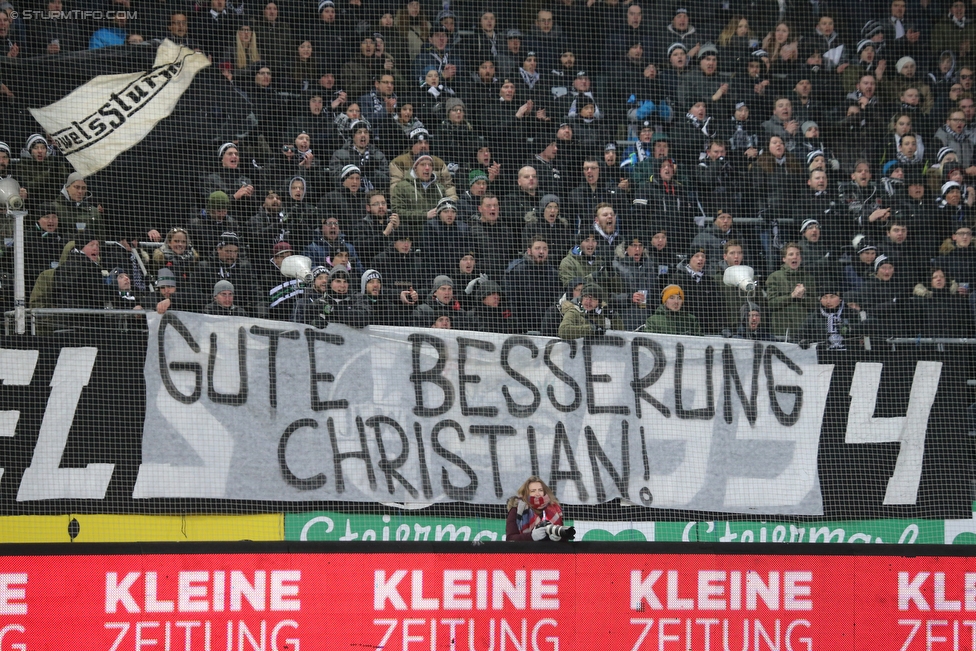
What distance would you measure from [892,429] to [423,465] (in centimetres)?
Answer: 367

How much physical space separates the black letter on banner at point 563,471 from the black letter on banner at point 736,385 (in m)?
1.25

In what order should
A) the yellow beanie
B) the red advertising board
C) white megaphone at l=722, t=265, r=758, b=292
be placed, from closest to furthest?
the red advertising board, the yellow beanie, white megaphone at l=722, t=265, r=758, b=292

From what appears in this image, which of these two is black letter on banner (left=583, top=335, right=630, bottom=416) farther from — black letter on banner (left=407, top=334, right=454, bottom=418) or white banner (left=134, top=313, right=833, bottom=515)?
black letter on banner (left=407, top=334, right=454, bottom=418)

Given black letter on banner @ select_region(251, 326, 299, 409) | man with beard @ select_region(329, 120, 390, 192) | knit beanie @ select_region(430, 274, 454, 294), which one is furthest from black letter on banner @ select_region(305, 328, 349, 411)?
man with beard @ select_region(329, 120, 390, 192)

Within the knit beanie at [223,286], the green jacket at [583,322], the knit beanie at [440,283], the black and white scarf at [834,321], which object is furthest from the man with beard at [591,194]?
the knit beanie at [223,286]

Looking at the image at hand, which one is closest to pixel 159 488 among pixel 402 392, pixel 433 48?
pixel 402 392

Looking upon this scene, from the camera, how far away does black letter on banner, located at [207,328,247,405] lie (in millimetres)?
8516

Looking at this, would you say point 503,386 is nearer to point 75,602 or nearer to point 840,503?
point 840,503

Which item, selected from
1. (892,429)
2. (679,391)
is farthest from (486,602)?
(892,429)

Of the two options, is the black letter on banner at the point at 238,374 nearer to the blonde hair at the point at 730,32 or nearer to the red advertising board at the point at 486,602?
the red advertising board at the point at 486,602

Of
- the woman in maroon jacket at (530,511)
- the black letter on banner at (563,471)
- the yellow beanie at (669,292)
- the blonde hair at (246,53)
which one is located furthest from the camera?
the blonde hair at (246,53)

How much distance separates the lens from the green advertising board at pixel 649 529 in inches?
337

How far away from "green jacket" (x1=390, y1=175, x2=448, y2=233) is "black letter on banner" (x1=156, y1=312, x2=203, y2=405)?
6.82ft

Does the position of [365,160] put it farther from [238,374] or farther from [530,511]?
[530,511]
